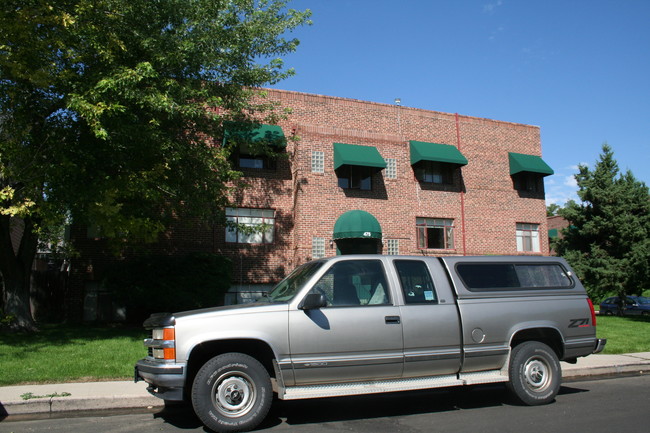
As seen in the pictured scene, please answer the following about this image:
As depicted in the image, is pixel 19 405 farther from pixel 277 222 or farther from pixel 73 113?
pixel 277 222

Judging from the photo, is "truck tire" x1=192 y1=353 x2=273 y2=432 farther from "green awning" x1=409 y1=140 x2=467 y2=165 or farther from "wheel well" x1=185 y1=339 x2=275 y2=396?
"green awning" x1=409 y1=140 x2=467 y2=165

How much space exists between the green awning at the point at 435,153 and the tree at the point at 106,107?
8.99 metres

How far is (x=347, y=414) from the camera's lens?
6.30m

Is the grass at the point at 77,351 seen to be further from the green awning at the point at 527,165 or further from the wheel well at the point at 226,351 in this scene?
the green awning at the point at 527,165

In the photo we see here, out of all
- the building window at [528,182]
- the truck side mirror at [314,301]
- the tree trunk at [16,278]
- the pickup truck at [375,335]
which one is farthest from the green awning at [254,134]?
the building window at [528,182]

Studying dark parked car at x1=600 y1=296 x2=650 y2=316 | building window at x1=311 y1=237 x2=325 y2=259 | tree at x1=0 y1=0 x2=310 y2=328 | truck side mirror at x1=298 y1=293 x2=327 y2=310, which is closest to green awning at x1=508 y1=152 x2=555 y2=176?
dark parked car at x1=600 y1=296 x2=650 y2=316

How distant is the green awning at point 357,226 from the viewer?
59.6 feet

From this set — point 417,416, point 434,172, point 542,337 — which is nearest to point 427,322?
point 417,416

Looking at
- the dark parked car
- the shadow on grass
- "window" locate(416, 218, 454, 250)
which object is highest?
"window" locate(416, 218, 454, 250)

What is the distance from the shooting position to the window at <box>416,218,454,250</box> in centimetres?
2161

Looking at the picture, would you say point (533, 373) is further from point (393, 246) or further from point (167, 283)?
point (393, 246)

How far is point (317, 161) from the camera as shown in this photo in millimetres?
19672

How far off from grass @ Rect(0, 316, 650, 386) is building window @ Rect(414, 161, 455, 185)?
356 inches

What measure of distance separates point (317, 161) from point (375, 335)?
1437 centimetres
